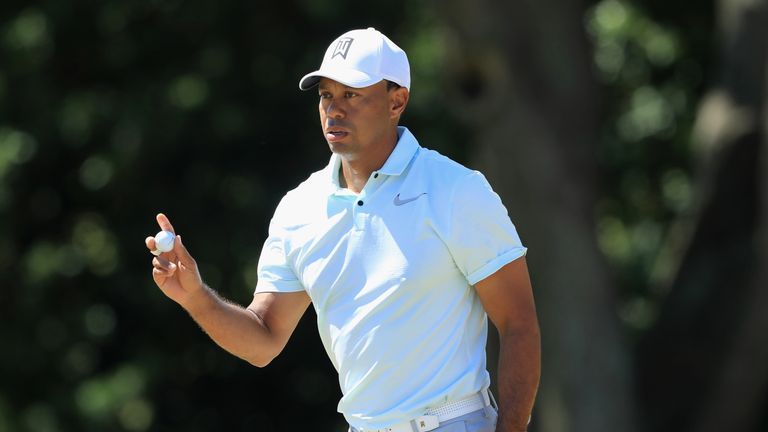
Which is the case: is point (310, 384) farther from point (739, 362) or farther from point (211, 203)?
point (739, 362)

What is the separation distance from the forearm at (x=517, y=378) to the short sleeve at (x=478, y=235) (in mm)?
196

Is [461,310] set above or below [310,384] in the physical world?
above

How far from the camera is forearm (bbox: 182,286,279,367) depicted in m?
4.24

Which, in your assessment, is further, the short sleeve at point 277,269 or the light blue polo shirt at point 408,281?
the short sleeve at point 277,269

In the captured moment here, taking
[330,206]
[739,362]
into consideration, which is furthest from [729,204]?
[330,206]

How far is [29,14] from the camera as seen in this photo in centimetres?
1234

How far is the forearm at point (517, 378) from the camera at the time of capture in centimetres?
404

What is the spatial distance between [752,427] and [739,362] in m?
0.94

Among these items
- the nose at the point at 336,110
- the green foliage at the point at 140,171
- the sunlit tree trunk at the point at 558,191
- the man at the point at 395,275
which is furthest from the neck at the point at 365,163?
the green foliage at the point at 140,171

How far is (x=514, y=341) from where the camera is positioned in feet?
13.4

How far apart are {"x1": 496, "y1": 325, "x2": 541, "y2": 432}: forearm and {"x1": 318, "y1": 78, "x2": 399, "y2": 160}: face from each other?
67 cm

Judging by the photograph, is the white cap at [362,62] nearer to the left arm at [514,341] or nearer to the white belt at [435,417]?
the left arm at [514,341]

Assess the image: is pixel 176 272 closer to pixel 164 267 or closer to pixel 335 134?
pixel 164 267

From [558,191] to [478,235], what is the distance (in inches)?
251
